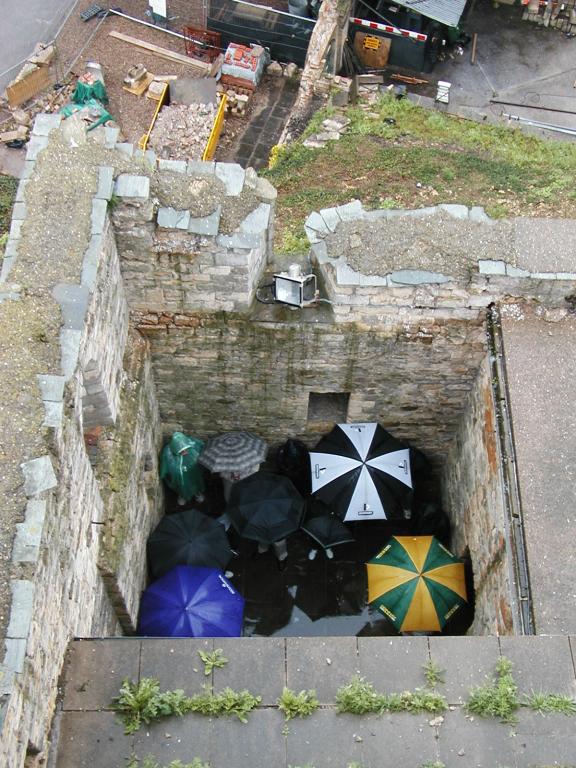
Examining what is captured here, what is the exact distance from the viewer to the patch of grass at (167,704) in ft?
21.1

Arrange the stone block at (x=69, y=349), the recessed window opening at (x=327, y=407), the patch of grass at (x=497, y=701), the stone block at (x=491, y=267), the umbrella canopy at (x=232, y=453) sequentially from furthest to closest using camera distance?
the recessed window opening at (x=327, y=407), the umbrella canopy at (x=232, y=453), the stone block at (x=491, y=267), the stone block at (x=69, y=349), the patch of grass at (x=497, y=701)

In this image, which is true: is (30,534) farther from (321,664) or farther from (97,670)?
(321,664)

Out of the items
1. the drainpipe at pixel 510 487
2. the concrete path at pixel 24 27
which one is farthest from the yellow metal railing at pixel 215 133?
the drainpipe at pixel 510 487

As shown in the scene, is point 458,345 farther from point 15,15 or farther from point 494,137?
point 15,15

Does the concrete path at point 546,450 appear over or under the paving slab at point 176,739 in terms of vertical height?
over

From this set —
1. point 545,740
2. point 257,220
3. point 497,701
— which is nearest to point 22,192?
point 257,220

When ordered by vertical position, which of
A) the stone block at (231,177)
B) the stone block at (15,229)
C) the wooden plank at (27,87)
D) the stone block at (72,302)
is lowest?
the stone block at (72,302)

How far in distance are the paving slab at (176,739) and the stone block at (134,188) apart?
4738 millimetres

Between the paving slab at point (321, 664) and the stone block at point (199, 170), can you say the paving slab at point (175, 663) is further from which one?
the stone block at point (199, 170)

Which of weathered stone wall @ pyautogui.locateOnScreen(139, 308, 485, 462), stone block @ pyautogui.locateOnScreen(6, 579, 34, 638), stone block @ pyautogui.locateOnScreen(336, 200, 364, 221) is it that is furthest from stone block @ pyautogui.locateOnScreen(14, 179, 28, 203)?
stone block @ pyautogui.locateOnScreen(6, 579, 34, 638)

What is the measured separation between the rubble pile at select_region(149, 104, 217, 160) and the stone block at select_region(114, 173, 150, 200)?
8.16 metres

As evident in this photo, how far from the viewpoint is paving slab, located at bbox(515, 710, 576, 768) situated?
21.0ft

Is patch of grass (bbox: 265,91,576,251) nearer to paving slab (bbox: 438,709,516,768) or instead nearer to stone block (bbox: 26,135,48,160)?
stone block (bbox: 26,135,48,160)

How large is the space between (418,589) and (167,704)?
3.77 m
